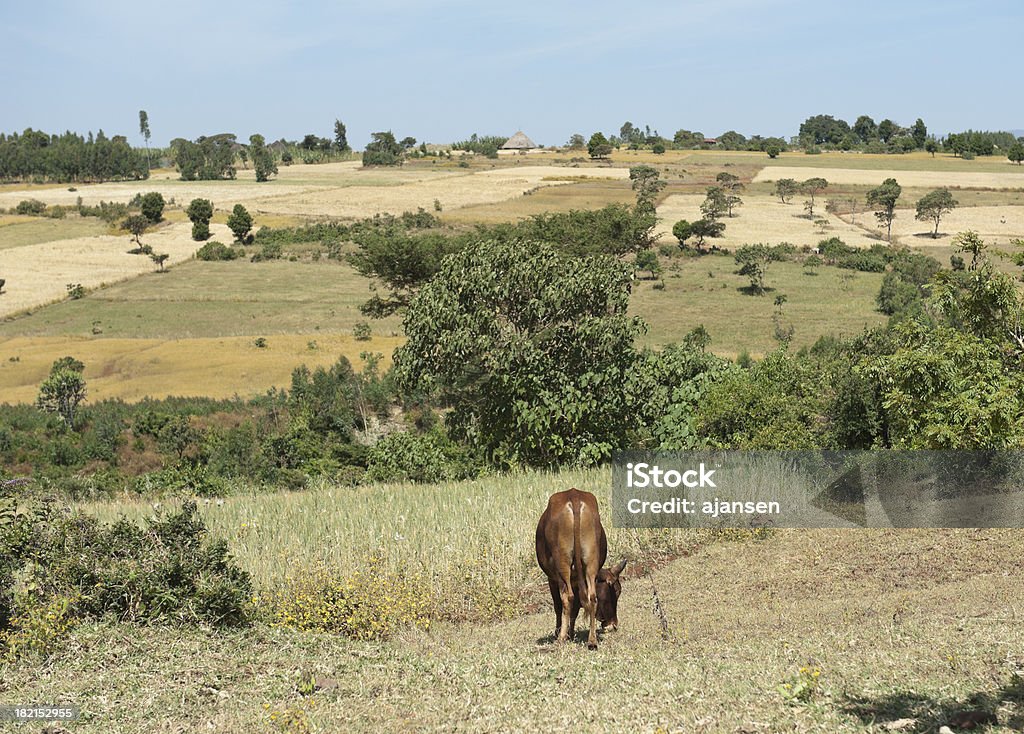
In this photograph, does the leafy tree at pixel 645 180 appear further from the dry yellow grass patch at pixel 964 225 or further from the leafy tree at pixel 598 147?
the leafy tree at pixel 598 147

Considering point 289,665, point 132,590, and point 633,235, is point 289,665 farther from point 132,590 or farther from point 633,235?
point 633,235

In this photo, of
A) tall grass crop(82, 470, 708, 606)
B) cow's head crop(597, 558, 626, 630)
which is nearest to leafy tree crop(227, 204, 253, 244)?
tall grass crop(82, 470, 708, 606)

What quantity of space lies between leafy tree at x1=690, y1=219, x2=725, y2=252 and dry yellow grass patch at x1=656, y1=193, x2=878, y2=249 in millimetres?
965

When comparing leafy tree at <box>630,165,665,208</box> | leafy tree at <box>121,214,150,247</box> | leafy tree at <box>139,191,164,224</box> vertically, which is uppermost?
leafy tree at <box>630,165,665,208</box>

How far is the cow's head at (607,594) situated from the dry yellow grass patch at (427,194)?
106324 mm

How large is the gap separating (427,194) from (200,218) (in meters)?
37.6

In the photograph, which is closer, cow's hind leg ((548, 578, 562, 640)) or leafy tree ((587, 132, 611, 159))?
cow's hind leg ((548, 578, 562, 640))


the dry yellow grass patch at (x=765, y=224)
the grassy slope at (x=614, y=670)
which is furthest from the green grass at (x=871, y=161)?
the grassy slope at (x=614, y=670)

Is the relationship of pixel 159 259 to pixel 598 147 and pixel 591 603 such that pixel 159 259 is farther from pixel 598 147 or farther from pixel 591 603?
pixel 598 147

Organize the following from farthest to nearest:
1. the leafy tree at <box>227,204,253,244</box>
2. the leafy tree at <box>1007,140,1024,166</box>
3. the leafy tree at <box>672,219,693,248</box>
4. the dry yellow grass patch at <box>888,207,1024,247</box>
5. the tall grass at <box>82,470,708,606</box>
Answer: the leafy tree at <box>1007,140,1024,166</box> → the leafy tree at <box>227,204,253,244</box> → the dry yellow grass patch at <box>888,207,1024,247</box> → the leafy tree at <box>672,219,693,248</box> → the tall grass at <box>82,470,708,606</box>

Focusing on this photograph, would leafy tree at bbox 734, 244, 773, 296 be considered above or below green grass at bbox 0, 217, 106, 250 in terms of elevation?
below

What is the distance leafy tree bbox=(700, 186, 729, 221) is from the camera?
93875 millimetres

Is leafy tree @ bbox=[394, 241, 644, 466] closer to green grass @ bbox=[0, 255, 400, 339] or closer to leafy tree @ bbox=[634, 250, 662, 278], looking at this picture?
green grass @ bbox=[0, 255, 400, 339]

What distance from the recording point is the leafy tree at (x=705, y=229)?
89.2 m
